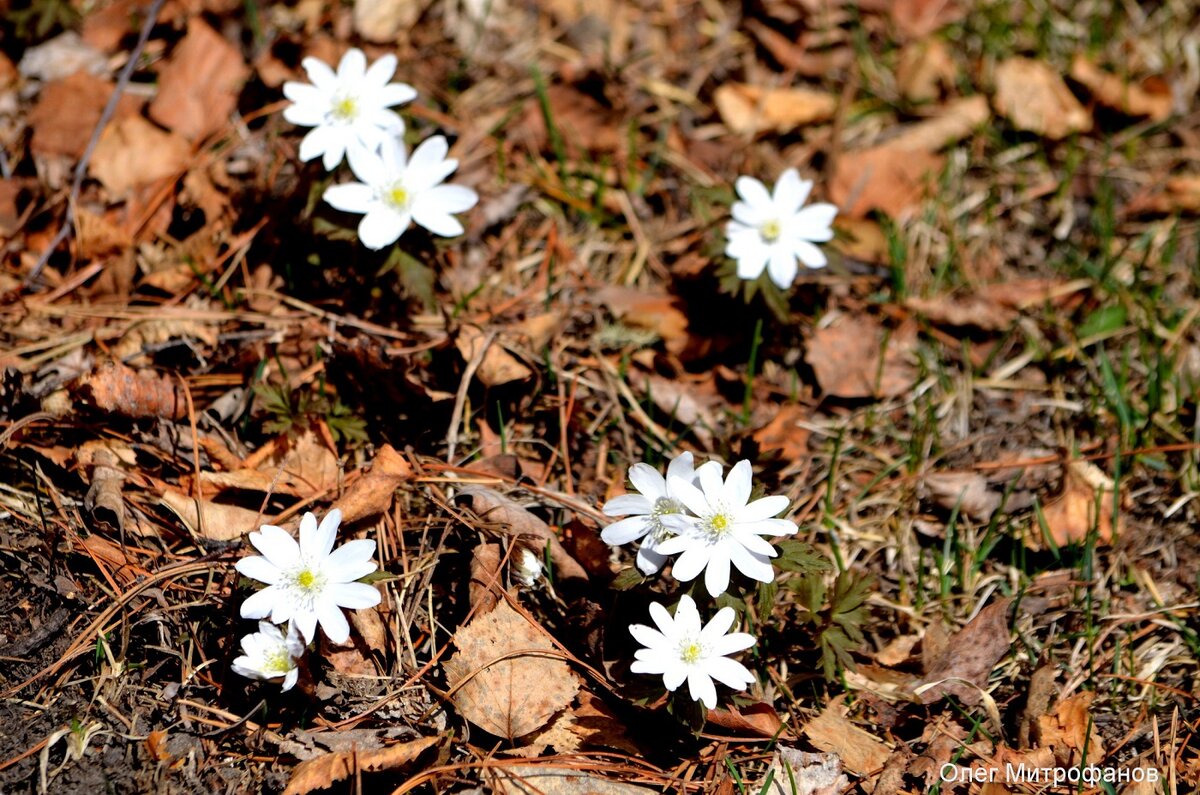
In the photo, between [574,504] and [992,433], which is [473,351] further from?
[992,433]

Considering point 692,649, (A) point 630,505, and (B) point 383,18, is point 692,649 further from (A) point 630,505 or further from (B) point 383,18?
(B) point 383,18

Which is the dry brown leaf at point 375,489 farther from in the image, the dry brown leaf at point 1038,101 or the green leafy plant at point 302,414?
the dry brown leaf at point 1038,101

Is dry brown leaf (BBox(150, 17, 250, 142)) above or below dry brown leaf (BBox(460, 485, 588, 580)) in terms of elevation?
above

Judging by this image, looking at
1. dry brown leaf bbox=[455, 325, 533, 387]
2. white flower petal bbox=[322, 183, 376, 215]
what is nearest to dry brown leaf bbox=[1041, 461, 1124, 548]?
dry brown leaf bbox=[455, 325, 533, 387]

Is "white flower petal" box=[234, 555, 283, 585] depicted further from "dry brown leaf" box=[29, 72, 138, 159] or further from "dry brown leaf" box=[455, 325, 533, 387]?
"dry brown leaf" box=[29, 72, 138, 159]

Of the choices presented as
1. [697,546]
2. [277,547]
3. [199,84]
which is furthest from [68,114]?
[697,546]
